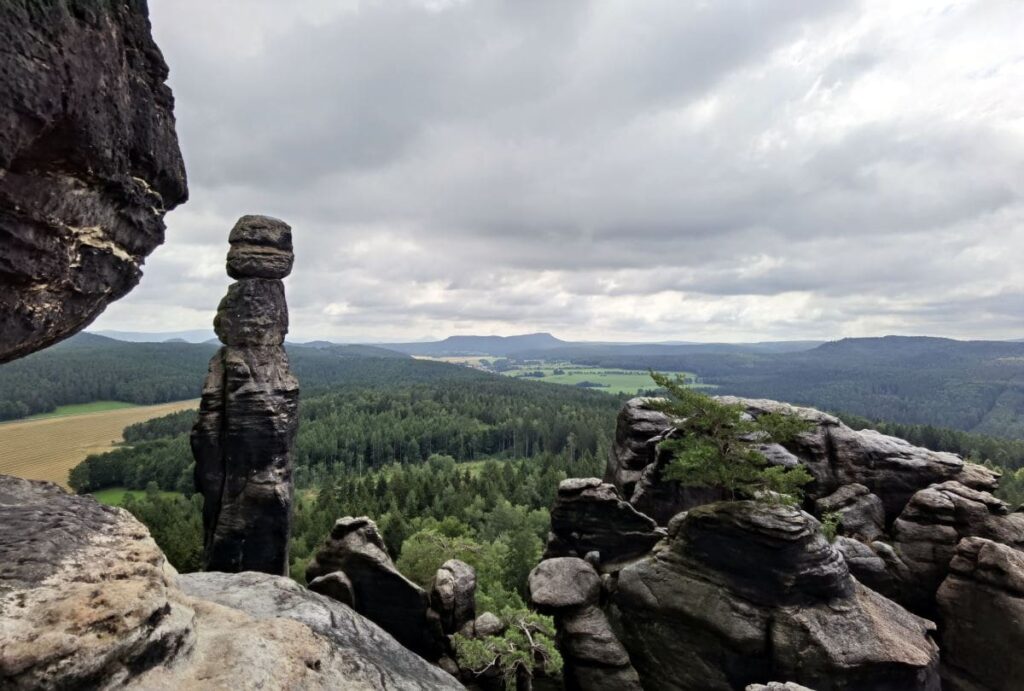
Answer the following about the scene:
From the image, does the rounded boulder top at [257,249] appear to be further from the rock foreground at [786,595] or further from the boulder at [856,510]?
the boulder at [856,510]

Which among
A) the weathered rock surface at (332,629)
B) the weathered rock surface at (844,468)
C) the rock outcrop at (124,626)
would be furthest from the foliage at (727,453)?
the rock outcrop at (124,626)

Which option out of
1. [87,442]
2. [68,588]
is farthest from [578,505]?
[87,442]

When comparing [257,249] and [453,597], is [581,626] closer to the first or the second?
[453,597]

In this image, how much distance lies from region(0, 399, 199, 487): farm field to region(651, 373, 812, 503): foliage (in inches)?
4928

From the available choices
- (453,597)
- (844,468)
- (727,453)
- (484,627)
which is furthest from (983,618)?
(453,597)

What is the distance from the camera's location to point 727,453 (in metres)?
23.9

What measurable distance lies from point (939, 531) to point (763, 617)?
13200mm

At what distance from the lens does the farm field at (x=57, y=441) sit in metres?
116

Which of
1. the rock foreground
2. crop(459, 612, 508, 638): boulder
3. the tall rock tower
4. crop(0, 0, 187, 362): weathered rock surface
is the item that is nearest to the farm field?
the tall rock tower

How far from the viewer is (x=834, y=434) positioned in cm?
3434

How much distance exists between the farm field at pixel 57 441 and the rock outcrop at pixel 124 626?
388 feet

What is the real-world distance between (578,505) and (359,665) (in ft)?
57.6

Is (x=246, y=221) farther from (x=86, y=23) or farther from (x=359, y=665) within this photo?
(x=359, y=665)

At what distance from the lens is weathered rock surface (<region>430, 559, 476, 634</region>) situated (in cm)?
2433
